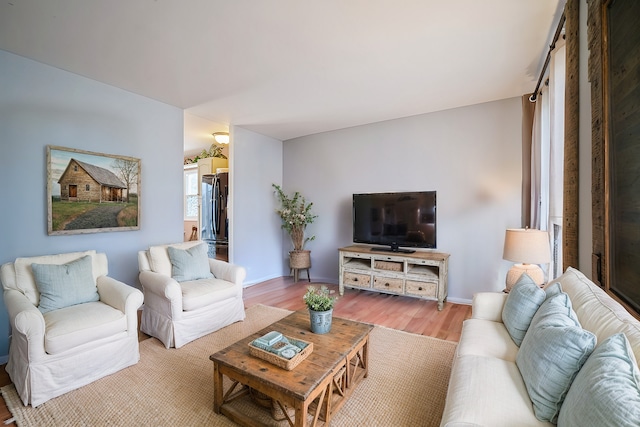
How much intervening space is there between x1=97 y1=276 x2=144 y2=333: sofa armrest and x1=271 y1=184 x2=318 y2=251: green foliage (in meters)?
2.90

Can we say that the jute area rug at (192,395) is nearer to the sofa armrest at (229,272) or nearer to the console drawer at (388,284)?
the sofa armrest at (229,272)

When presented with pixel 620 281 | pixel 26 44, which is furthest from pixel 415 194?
pixel 26 44

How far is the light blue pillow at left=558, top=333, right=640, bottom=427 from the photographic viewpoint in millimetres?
725

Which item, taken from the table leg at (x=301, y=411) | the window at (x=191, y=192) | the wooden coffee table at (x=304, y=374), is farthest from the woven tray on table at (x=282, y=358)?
the window at (x=191, y=192)

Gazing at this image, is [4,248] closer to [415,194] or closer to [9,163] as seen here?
[9,163]

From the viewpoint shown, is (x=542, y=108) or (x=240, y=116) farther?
(x=240, y=116)

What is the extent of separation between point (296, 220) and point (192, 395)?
3271 mm

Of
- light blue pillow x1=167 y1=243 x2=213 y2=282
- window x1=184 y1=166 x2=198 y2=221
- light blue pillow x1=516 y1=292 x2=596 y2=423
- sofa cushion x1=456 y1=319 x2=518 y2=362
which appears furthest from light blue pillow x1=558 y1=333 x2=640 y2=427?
window x1=184 y1=166 x2=198 y2=221

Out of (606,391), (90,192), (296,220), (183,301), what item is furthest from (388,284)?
(90,192)

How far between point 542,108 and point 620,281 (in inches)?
85.6

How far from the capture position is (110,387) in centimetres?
199

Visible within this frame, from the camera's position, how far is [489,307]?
2.15 meters

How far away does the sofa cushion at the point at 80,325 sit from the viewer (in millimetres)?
1862

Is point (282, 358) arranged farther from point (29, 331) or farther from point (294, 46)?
point (294, 46)
